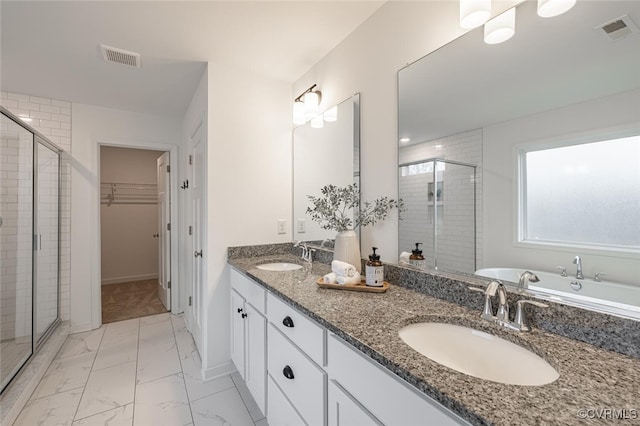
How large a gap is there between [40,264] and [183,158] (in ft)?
5.26

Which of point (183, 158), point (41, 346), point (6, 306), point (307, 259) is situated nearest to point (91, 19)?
point (183, 158)

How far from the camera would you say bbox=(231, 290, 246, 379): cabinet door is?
1801mm

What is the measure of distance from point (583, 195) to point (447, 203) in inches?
18.2

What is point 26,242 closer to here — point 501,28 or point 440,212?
point 440,212

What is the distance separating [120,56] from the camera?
1.96 m

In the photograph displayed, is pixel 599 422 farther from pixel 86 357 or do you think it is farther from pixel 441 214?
pixel 86 357

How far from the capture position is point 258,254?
2.22 metres

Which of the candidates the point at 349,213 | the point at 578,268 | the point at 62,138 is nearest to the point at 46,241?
the point at 62,138

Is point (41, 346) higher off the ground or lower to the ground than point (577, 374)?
lower

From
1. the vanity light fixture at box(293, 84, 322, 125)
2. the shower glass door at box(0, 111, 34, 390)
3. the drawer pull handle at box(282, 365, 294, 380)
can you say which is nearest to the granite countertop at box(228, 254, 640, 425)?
the drawer pull handle at box(282, 365, 294, 380)

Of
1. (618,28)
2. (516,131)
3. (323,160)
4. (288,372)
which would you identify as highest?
(618,28)

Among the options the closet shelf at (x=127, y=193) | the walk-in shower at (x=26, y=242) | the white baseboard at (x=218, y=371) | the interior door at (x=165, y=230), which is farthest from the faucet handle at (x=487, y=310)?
the closet shelf at (x=127, y=193)

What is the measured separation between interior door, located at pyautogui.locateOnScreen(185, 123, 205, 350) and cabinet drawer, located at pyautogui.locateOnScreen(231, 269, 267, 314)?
43 centimetres

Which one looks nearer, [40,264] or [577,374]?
[577,374]
